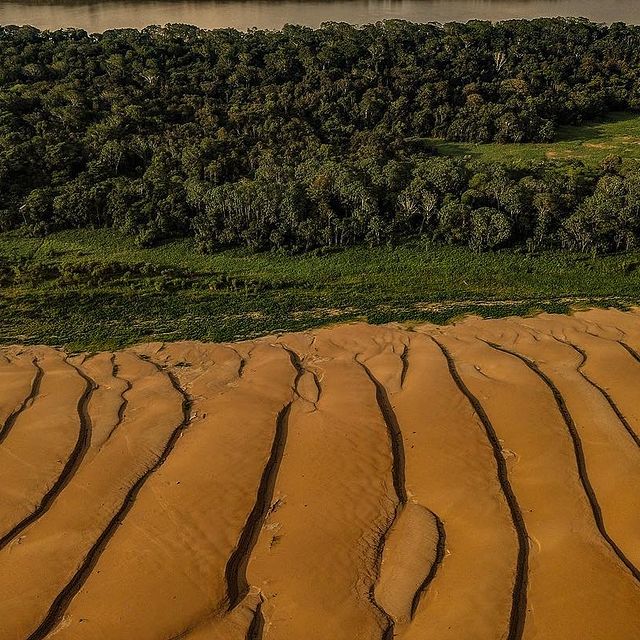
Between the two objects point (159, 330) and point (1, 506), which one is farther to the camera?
point (159, 330)

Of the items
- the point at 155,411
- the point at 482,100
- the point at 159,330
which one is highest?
the point at 482,100

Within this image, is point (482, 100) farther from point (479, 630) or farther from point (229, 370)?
point (479, 630)

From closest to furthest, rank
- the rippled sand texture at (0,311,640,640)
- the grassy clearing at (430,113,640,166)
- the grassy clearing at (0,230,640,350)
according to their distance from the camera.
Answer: the rippled sand texture at (0,311,640,640) < the grassy clearing at (0,230,640,350) < the grassy clearing at (430,113,640,166)

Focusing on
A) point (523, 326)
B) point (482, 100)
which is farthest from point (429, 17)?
point (523, 326)

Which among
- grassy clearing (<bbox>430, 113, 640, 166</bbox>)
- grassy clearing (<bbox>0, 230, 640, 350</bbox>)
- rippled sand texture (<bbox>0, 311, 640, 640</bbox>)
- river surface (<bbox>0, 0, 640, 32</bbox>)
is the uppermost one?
river surface (<bbox>0, 0, 640, 32</bbox>)

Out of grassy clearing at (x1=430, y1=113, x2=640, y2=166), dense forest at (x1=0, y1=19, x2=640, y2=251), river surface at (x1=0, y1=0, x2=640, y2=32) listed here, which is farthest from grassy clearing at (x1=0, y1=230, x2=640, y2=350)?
river surface at (x1=0, y1=0, x2=640, y2=32)

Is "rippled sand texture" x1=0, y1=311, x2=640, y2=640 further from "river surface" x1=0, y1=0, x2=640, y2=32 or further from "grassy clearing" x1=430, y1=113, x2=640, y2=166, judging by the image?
"river surface" x1=0, y1=0, x2=640, y2=32

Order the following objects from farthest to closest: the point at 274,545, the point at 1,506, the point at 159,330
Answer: the point at 159,330, the point at 1,506, the point at 274,545

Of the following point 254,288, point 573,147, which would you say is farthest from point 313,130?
point 254,288
